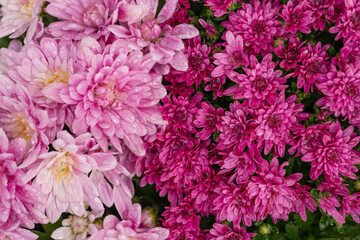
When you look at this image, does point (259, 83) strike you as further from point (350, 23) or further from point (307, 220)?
point (307, 220)

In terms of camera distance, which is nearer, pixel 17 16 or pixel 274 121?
pixel 274 121

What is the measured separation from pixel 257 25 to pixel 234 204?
0.46 m

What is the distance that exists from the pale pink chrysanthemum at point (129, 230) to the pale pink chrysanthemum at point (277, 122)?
0.36 m

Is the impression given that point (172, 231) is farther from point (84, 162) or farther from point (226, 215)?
point (84, 162)

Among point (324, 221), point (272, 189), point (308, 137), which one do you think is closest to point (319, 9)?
point (308, 137)

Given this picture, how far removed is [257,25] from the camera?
3.01 ft

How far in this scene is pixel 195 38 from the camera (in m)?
0.98

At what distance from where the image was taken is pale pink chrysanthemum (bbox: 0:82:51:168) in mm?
827

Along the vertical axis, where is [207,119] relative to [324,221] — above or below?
above

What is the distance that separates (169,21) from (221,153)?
15.3 inches

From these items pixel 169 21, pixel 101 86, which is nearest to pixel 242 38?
pixel 169 21

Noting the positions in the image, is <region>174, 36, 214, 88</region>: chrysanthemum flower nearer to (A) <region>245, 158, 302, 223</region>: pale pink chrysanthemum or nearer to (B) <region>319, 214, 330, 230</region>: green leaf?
(A) <region>245, 158, 302, 223</region>: pale pink chrysanthemum

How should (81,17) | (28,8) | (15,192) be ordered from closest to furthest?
(15,192)
(81,17)
(28,8)

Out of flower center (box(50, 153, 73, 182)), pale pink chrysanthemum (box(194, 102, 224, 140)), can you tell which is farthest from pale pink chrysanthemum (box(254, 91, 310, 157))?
flower center (box(50, 153, 73, 182))
